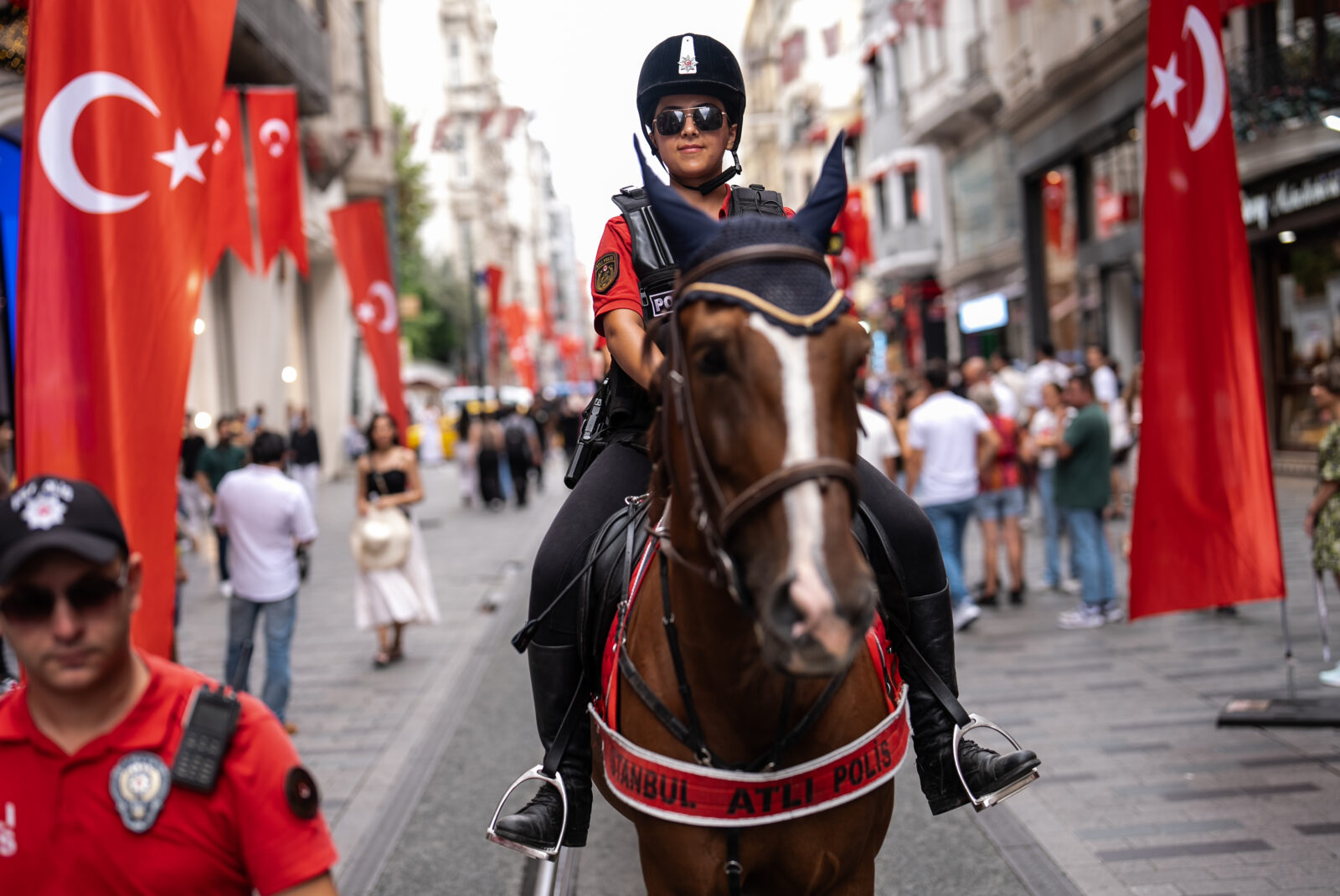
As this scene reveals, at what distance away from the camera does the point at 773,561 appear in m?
2.22

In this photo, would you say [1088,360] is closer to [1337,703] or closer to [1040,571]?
[1040,571]

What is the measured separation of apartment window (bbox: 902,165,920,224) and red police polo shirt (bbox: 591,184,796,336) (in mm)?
36291

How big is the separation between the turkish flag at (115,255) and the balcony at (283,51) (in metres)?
15.1

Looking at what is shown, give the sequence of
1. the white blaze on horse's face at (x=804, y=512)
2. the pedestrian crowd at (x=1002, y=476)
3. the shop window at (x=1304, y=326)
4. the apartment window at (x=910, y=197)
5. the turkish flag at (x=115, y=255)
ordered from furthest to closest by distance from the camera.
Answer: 1. the apartment window at (x=910, y=197)
2. the shop window at (x=1304, y=326)
3. the pedestrian crowd at (x=1002, y=476)
4. the turkish flag at (x=115, y=255)
5. the white blaze on horse's face at (x=804, y=512)

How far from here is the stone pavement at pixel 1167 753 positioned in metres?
5.18

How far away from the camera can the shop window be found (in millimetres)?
18141

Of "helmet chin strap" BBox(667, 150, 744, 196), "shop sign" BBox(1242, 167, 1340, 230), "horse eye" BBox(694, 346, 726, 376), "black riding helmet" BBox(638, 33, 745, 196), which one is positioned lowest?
"horse eye" BBox(694, 346, 726, 376)

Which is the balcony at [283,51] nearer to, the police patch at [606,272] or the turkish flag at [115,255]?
the turkish flag at [115,255]

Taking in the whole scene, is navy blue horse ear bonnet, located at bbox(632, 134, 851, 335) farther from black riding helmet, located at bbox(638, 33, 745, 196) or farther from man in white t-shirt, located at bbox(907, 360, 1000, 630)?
man in white t-shirt, located at bbox(907, 360, 1000, 630)

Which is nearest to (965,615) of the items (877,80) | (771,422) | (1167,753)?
(1167,753)

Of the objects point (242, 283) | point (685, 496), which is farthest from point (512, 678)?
point (242, 283)

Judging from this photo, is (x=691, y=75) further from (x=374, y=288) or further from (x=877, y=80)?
(x=877, y=80)

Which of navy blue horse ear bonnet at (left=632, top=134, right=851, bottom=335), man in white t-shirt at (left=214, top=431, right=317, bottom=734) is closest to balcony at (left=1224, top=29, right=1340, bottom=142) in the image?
man in white t-shirt at (left=214, top=431, right=317, bottom=734)

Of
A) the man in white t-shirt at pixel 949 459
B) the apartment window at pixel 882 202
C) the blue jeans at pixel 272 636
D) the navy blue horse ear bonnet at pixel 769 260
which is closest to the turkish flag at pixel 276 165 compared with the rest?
the blue jeans at pixel 272 636
